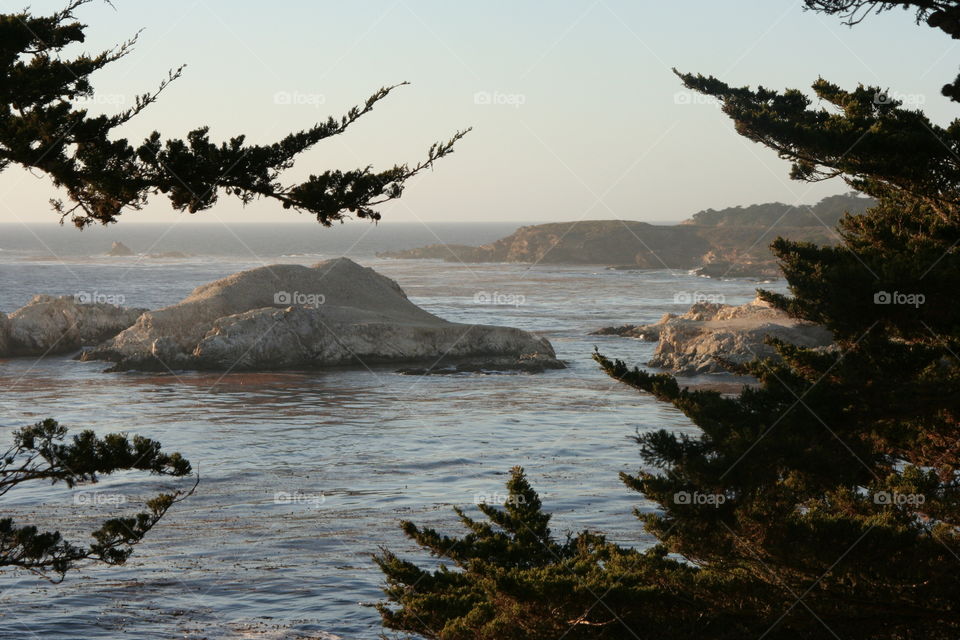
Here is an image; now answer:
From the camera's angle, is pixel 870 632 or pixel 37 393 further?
pixel 37 393

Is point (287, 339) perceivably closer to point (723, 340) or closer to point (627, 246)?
point (723, 340)

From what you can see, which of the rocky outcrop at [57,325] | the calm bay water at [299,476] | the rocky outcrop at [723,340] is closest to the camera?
the calm bay water at [299,476]

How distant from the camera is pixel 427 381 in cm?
3516

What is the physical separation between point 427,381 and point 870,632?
2562 cm

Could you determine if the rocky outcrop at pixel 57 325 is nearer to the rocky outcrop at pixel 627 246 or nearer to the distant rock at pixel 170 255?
the rocky outcrop at pixel 627 246

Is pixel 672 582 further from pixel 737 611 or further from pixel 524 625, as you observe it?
pixel 524 625

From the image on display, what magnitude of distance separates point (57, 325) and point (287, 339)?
10.8 metres

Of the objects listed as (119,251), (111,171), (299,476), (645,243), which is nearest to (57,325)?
(299,476)

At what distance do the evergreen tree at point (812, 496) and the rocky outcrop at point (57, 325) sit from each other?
1361 inches

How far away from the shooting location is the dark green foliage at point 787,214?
144m

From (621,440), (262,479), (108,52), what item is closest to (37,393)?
(262,479)

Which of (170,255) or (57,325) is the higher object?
(170,255)

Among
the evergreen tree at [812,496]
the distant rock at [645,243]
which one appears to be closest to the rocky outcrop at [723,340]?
the evergreen tree at [812,496]

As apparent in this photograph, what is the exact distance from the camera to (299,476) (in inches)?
858
